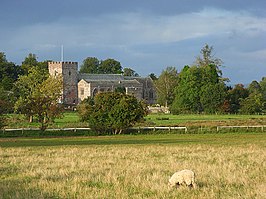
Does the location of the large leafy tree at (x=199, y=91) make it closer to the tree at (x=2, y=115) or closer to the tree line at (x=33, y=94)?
the tree line at (x=33, y=94)

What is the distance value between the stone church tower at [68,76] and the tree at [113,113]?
79728 mm

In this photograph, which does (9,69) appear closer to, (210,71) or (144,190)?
(210,71)

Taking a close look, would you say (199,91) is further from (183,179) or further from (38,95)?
(183,179)

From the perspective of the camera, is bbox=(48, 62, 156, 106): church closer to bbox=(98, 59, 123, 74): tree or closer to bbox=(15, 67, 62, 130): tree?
bbox=(15, 67, 62, 130): tree

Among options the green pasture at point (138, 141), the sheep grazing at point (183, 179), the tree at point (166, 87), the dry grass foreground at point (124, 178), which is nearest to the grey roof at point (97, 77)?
the tree at point (166, 87)

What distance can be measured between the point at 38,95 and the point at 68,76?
70.9 meters

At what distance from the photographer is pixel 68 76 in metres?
143

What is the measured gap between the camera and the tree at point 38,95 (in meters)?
61.2

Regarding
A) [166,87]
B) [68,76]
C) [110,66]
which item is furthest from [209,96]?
[110,66]

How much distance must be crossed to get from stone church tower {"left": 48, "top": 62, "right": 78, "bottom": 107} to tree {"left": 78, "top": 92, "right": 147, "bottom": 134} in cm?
7973

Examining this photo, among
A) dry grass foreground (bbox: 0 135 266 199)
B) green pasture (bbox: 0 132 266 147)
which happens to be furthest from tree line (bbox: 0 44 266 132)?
dry grass foreground (bbox: 0 135 266 199)

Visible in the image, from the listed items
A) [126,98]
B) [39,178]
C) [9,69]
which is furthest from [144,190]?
[9,69]

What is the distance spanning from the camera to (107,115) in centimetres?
5912

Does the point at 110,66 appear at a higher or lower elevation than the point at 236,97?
higher
